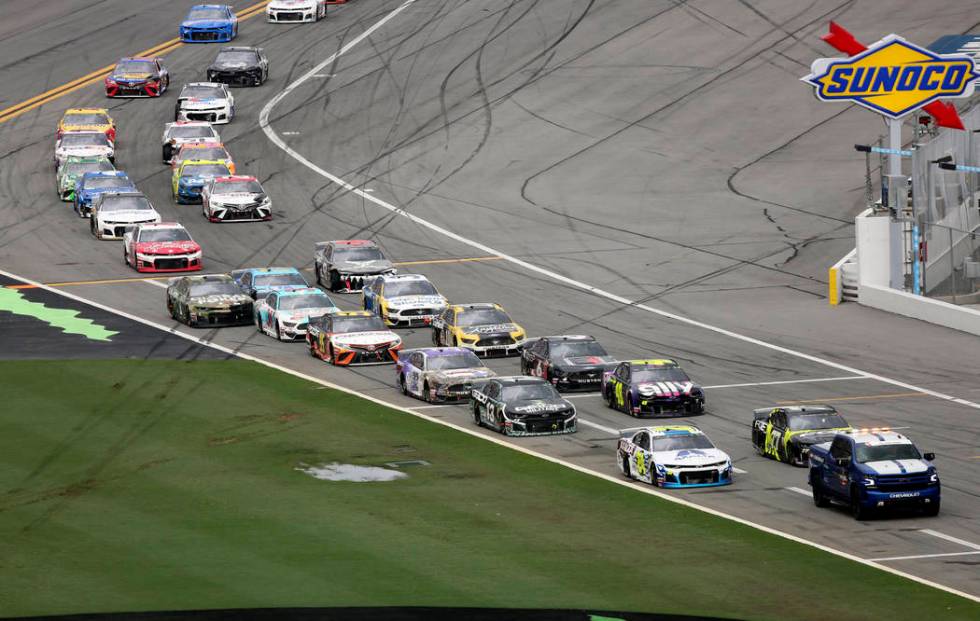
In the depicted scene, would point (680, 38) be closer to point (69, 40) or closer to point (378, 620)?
point (69, 40)

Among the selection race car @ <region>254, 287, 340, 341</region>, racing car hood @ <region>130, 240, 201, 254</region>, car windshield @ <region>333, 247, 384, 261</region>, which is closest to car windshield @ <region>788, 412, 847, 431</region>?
race car @ <region>254, 287, 340, 341</region>

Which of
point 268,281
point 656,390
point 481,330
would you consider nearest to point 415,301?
point 481,330

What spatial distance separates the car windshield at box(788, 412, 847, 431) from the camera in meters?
36.8

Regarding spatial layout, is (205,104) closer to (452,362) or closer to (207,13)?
(207,13)

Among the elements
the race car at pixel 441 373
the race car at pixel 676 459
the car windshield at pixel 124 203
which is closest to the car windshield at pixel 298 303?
the race car at pixel 441 373

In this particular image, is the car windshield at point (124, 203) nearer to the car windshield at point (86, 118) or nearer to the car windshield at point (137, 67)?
the car windshield at point (86, 118)

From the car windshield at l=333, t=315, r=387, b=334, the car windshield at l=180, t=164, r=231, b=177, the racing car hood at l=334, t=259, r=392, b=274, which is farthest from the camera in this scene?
the car windshield at l=180, t=164, r=231, b=177

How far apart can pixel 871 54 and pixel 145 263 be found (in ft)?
81.7

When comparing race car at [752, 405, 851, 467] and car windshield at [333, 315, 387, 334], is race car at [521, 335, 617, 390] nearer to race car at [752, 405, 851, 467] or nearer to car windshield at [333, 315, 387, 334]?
car windshield at [333, 315, 387, 334]

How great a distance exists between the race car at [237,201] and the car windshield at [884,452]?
36.5 m

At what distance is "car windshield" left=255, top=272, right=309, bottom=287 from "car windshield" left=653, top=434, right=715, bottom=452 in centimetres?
2033

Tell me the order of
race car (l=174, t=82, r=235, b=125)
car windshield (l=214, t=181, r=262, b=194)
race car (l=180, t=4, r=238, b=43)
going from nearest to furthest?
Result: car windshield (l=214, t=181, r=262, b=194), race car (l=174, t=82, r=235, b=125), race car (l=180, t=4, r=238, b=43)

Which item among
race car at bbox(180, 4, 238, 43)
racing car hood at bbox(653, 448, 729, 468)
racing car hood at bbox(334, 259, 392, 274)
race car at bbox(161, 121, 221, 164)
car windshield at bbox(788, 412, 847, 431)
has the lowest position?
racing car hood at bbox(653, 448, 729, 468)

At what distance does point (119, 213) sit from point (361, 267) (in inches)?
460
